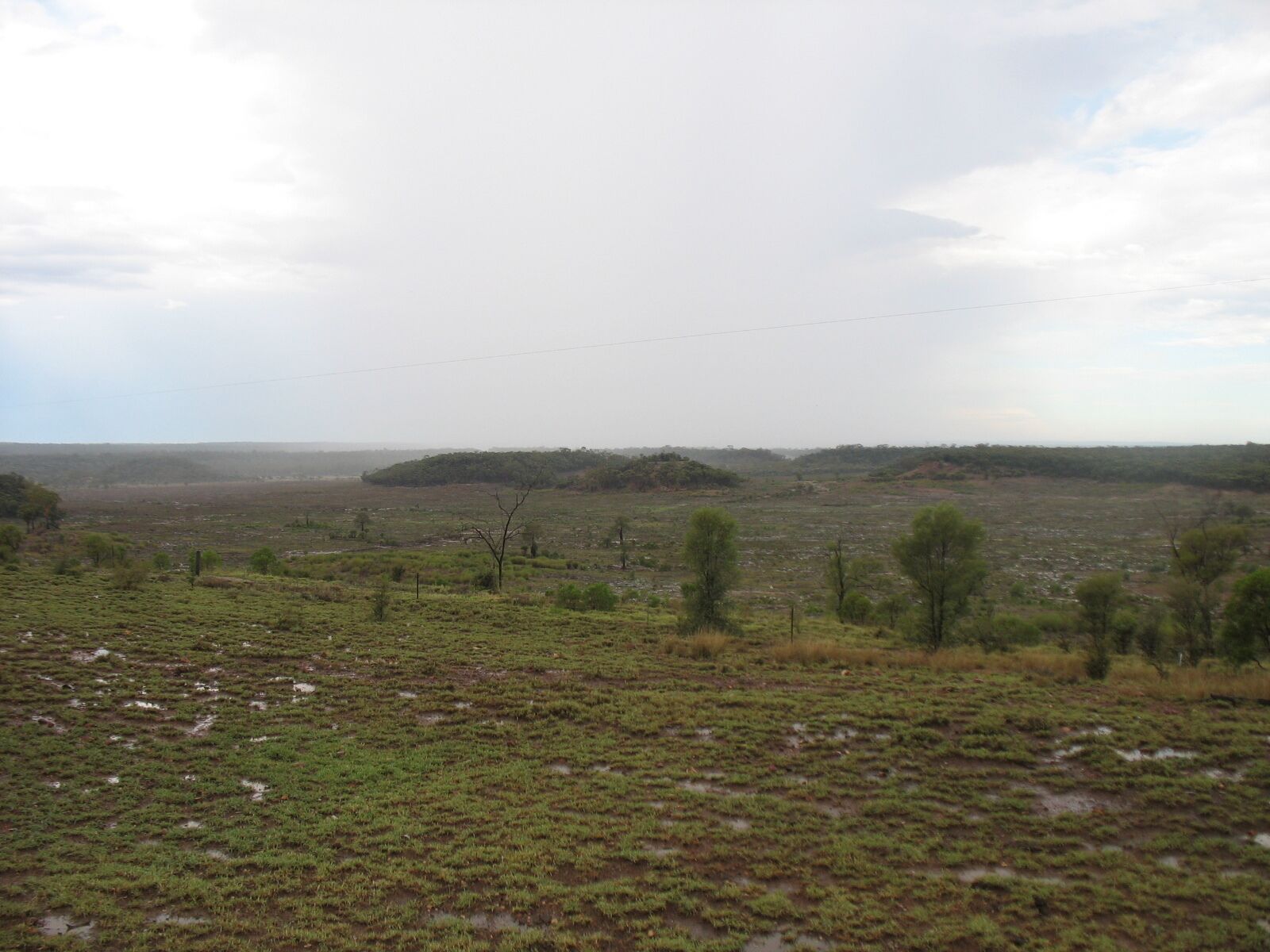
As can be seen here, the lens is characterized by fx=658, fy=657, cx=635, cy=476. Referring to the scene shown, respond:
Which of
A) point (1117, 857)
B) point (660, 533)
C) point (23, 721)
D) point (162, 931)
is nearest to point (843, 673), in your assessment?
point (1117, 857)

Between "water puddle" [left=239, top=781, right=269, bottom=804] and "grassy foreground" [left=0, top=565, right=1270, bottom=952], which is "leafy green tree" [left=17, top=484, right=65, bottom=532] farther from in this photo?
"water puddle" [left=239, top=781, right=269, bottom=804]

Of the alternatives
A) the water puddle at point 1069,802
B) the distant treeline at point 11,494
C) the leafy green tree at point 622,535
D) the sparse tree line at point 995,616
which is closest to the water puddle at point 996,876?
the water puddle at point 1069,802

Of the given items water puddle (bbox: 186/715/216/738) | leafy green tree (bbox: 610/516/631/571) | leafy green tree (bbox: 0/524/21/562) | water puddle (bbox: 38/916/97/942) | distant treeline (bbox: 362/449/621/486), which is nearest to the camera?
water puddle (bbox: 38/916/97/942)

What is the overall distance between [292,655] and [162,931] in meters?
11.3

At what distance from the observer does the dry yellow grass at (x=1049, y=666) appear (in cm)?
1330

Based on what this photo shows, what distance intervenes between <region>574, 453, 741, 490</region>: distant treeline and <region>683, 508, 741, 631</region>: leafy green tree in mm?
84959

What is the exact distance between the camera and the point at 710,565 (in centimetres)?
2339

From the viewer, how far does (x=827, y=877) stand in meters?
7.45

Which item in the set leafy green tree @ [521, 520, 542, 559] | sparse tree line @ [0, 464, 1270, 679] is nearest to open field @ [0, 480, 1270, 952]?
sparse tree line @ [0, 464, 1270, 679]

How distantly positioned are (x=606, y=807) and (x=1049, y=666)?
1283 centimetres

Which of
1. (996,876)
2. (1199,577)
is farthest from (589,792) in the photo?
(1199,577)

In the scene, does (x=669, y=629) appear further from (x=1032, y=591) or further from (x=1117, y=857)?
(x=1032, y=591)

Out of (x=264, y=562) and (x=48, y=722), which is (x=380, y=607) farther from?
(x=264, y=562)

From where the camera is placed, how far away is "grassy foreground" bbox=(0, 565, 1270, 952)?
6629 mm
